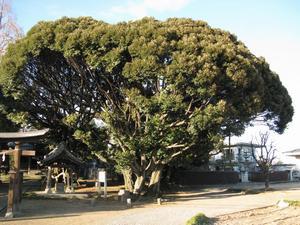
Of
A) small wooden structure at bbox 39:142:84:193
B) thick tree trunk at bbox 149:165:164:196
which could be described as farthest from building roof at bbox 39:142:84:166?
thick tree trunk at bbox 149:165:164:196

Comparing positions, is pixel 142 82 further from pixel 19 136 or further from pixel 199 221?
pixel 199 221

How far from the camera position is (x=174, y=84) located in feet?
74.5

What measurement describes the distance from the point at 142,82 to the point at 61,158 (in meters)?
7.81

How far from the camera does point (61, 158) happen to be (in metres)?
27.7

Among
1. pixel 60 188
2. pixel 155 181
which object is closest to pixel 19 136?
pixel 60 188

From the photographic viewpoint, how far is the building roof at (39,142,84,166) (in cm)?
2722

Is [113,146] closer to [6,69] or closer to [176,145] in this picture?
[176,145]

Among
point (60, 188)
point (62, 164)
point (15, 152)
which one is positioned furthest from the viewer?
point (60, 188)

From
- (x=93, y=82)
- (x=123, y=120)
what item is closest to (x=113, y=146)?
(x=123, y=120)

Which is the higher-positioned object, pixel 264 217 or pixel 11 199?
pixel 11 199

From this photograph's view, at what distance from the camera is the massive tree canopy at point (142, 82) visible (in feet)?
75.2

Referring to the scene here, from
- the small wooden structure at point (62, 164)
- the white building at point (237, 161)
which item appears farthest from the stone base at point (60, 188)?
the white building at point (237, 161)

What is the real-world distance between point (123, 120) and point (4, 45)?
43.1ft

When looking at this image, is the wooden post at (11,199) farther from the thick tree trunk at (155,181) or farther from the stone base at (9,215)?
the thick tree trunk at (155,181)
